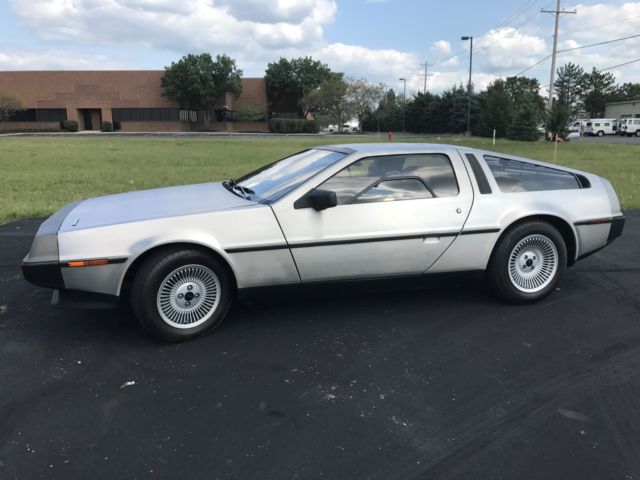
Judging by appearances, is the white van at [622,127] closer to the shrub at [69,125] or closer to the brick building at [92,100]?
the brick building at [92,100]

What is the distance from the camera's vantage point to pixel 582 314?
14.3 feet

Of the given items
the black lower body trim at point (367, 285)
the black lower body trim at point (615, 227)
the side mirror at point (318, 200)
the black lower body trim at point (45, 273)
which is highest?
the side mirror at point (318, 200)

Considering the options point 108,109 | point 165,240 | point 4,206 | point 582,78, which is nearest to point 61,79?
point 108,109

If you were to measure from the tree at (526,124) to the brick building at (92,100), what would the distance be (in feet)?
141

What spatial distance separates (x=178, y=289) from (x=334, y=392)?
138cm

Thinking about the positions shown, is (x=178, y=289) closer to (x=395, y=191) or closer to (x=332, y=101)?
(x=395, y=191)

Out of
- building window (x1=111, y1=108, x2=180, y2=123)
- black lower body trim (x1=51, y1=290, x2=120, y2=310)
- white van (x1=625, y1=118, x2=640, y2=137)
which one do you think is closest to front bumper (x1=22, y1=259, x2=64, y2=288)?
black lower body trim (x1=51, y1=290, x2=120, y2=310)

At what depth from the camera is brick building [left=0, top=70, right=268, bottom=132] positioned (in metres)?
63.2

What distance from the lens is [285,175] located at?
14.7ft

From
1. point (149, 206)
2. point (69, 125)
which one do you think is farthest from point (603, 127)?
point (149, 206)

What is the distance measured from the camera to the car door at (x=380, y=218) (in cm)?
392

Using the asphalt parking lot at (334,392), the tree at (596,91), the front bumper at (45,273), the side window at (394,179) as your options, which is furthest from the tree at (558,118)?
the tree at (596,91)

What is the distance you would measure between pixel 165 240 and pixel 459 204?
230cm

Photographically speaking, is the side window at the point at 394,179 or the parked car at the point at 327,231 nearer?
the parked car at the point at 327,231
